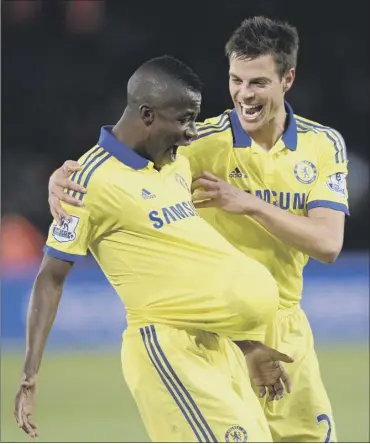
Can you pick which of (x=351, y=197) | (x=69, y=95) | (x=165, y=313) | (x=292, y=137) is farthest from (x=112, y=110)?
(x=165, y=313)

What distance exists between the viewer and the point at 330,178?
5176mm

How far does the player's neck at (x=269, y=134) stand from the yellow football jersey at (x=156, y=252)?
0.96 meters

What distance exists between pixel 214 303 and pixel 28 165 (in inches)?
418

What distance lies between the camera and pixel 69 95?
15500 millimetres

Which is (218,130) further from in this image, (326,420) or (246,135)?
(326,420)

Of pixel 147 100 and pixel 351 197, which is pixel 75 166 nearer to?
pixel 147 100

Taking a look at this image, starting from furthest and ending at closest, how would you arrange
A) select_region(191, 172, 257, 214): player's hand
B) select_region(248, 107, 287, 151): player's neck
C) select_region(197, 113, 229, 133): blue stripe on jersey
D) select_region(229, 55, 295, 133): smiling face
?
select_region(248, 107, 287, 151): player's neck, select_region(197, 113, 229, 133): blue stripe on jersey, select_region(229, 55, 295, 133): smiling face, select_region(191, 172, 257, 214): player's hand

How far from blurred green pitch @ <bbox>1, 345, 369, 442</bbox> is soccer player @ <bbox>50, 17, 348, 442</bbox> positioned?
290 centimetres

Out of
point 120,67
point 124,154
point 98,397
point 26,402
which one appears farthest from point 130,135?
point 120,67

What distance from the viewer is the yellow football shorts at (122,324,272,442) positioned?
4.21m

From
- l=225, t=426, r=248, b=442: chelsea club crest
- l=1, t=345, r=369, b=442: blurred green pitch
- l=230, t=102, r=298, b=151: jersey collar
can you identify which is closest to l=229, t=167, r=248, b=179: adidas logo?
l=230, t=102, r=298, b=151: jersey collar

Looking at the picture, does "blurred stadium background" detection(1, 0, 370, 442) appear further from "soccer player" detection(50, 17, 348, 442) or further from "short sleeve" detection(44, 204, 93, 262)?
"short sleeve" detection(44, 204, 93, 262)

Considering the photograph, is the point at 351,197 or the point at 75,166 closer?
the point at 75,166

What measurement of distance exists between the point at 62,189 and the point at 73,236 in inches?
8.0
